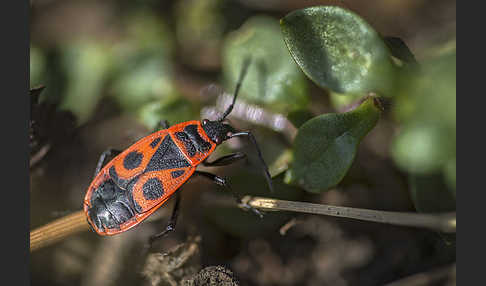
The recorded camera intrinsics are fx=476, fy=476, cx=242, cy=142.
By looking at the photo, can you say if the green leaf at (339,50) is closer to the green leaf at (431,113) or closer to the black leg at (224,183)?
the green leaf at (431,113)

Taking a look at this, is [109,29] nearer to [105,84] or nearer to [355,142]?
[105,84]

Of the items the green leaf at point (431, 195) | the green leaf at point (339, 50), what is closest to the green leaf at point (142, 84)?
the green leaf at point (339, 50)

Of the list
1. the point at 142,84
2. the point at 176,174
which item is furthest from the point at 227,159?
the point at 142,84

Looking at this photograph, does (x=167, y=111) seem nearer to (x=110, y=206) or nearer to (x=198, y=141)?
(x=198, y=141)

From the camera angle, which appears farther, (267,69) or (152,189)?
(267,69)

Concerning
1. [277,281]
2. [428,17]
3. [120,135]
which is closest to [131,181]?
[120,135]

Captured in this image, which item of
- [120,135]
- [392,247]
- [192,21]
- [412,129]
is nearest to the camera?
[412,129]
